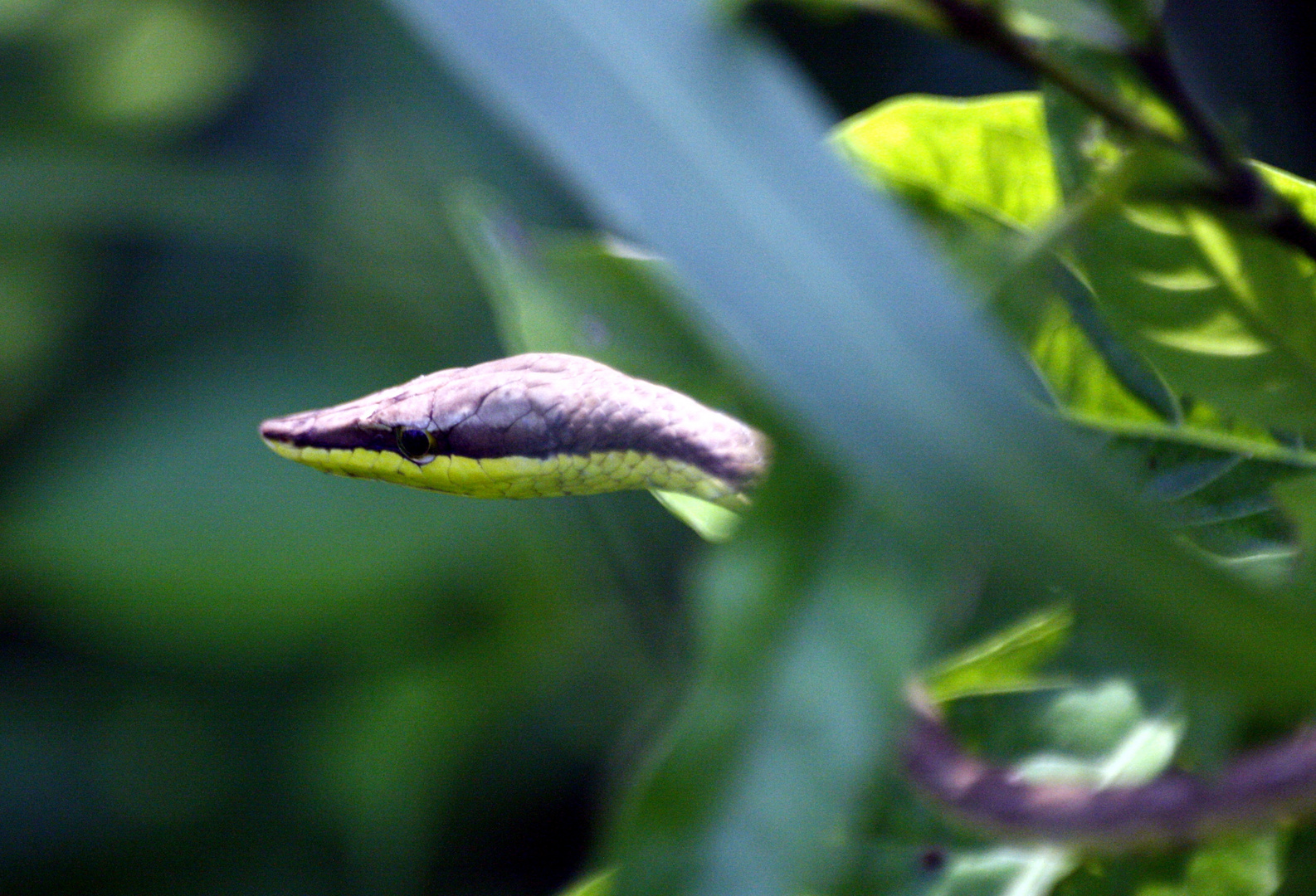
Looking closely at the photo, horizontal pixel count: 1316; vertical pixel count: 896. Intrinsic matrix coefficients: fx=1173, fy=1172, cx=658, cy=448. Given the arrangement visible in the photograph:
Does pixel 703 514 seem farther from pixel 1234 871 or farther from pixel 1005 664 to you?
pixel 1234 871

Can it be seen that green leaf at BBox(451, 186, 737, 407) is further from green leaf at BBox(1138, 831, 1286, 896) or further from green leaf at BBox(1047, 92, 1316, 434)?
green leaf at BBox(1138, 831, 1286, 896)

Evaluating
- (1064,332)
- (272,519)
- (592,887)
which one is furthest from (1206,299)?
(272,519)

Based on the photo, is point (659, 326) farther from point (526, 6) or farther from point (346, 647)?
point (346, 647)

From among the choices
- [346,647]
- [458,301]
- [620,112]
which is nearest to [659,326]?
[620,112]

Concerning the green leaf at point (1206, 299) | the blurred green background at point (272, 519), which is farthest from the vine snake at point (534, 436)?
the blurred green background at point (272, 519)

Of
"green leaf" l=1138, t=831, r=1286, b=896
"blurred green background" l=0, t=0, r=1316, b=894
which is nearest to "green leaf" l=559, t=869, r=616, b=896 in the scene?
"green leaf" l=1138, t=831, r=1286, b=896
